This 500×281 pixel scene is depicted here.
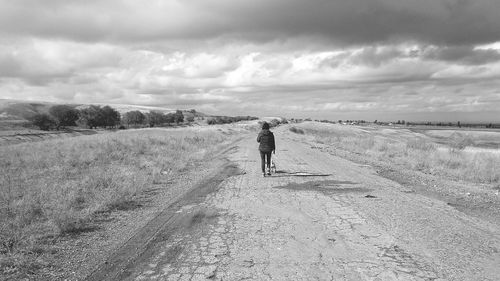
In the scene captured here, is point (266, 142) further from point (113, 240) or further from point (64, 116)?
point (64, 116)

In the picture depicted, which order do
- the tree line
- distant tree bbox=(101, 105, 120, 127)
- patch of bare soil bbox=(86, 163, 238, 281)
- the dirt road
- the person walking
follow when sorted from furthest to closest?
distant tree bbox=(101, 105, 120, 127) < the tree line < the person walking < patch of bare soil bbox=(86, 163, 238, 281) < the dirt road

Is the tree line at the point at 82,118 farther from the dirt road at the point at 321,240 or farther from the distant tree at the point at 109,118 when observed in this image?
the dirt road at the point at 321,240

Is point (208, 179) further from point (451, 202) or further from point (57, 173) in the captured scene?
point (451, 202)

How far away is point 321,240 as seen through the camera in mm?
6445

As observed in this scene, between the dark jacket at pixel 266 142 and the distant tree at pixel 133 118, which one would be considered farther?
the distant tree at pixel 133 118

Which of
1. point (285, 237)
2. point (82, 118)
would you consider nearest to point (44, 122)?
point (82, 118)

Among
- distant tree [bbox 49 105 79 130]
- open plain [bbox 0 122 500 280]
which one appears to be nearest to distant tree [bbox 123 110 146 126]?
distant tree [bbox 49 105 79 130]

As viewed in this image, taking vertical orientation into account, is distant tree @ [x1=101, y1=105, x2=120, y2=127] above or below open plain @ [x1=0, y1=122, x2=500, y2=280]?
above

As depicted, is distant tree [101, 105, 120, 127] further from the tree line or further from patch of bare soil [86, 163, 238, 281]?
patch of bare soil [86, 163, 238, 281]

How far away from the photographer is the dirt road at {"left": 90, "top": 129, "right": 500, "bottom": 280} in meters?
5.16

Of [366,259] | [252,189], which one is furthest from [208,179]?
[366,259]

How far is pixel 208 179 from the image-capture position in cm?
1391

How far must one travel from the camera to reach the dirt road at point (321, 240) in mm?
5156

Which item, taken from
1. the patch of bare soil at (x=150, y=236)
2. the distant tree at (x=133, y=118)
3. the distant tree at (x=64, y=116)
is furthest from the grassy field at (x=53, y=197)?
the distant tree at (x=133, y=118)
